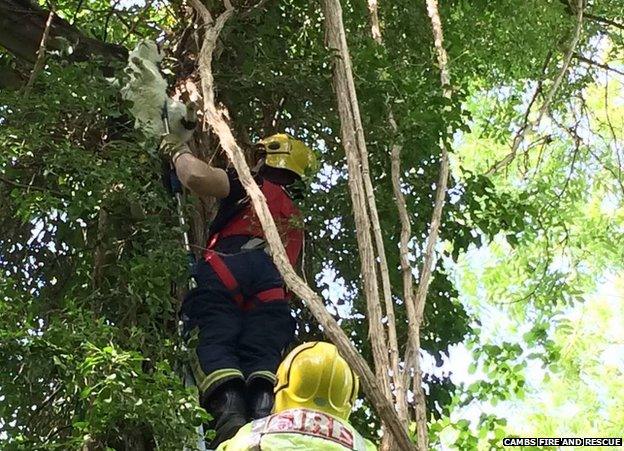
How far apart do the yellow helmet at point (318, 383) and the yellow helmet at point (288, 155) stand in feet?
4.35

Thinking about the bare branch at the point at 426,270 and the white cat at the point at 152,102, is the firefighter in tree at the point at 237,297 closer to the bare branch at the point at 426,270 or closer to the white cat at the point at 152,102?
the white cat at the point at 152,102

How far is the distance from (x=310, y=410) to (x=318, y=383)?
0.31 feet

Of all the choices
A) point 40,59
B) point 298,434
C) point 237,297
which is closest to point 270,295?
point 237,297

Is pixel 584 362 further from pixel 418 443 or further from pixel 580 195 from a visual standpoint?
pixel 418 443

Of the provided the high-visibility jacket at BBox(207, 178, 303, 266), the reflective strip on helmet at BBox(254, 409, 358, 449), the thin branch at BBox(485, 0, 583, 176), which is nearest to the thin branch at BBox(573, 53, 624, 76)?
the thin branch at BBox(485, 0, 583, 176)

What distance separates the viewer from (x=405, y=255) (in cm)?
340

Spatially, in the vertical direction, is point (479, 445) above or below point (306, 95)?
below

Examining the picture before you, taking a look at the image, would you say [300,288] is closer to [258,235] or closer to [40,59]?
[258,235]

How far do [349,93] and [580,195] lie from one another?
2.72m

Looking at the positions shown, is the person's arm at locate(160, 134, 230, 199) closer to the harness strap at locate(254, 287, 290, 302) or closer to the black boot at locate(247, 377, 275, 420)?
the harness strap at locate(254, 287, 290, 302)

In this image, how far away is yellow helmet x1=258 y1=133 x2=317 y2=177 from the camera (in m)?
4.05

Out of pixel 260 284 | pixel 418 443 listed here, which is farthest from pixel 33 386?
pixel 418 443

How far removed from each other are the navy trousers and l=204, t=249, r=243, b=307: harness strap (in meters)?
0.01

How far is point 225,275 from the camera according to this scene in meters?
3.65
